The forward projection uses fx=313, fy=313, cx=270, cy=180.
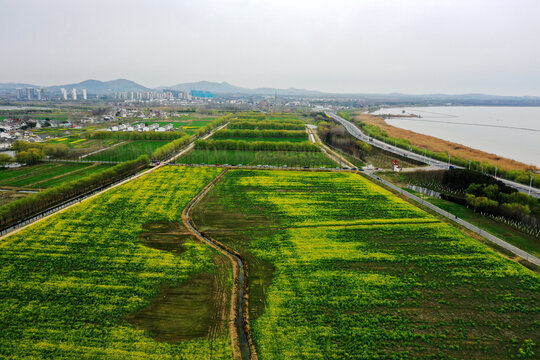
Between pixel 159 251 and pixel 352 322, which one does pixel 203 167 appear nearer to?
pixel 159 251

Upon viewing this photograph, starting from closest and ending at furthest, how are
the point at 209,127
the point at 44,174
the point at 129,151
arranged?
1. the point at 44,174
2. the point at 129,151
3. the point at 209,127

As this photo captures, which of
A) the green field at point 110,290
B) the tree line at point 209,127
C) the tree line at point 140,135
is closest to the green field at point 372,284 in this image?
the green field at point 110,290

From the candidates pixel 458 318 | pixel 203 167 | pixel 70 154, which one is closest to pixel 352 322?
pixel 458 318

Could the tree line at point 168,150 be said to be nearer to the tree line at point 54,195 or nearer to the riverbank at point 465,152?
the tree line at point 54,195

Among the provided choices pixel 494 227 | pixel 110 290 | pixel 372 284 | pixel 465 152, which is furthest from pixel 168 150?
pixel 465 152

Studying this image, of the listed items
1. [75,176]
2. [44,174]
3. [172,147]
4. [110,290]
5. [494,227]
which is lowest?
[110,290]

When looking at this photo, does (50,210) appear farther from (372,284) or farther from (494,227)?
(494,227)
